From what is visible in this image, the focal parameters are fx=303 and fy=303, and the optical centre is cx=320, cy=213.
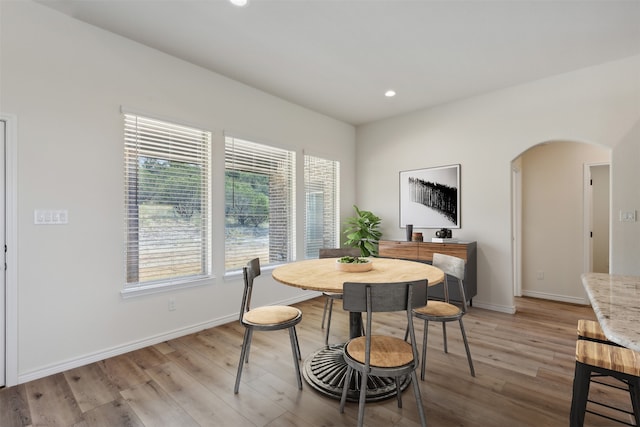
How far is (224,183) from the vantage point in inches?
142

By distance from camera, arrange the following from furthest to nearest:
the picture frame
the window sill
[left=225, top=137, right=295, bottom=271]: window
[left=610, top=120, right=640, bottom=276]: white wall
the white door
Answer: the picture frame, [left=225, top=137, right=295, bottom=271]: window, [left=610, top=120, right=640, bottom=276]: white wall, the window sill, the white door

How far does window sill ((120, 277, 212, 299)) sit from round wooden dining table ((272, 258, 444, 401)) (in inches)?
54.3

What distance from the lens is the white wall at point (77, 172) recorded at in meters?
2.35

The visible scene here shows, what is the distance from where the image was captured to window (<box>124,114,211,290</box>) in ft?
9.62

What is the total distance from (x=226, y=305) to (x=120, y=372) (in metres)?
1.26

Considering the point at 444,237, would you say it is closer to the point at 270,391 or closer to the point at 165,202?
the point at 270,391

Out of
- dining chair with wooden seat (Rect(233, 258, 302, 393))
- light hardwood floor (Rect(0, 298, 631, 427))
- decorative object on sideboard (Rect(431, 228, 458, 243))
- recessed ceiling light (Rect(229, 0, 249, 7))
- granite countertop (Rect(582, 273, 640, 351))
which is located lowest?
light hardwood floor (Rect(0, 298, 631, 427))

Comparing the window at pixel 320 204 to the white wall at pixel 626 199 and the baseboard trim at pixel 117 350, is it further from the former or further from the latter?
the white wall at pixel 626 199

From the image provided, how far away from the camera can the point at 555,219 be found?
14.8 ft

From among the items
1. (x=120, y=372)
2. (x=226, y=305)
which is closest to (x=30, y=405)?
(x=120, y=372)

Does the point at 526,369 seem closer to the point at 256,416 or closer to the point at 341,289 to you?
the point at 341,289

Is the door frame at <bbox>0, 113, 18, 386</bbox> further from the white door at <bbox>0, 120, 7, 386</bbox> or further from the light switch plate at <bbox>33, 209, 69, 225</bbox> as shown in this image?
the light switch plate at <bbox>33, 209, 69, 225</bbox>

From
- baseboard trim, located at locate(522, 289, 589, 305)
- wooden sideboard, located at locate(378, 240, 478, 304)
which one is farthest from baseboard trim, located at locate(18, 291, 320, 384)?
baseboard trim, located at locate(522, 289, 589, 305)

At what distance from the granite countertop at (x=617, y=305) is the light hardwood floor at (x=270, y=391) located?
33.4 inches
